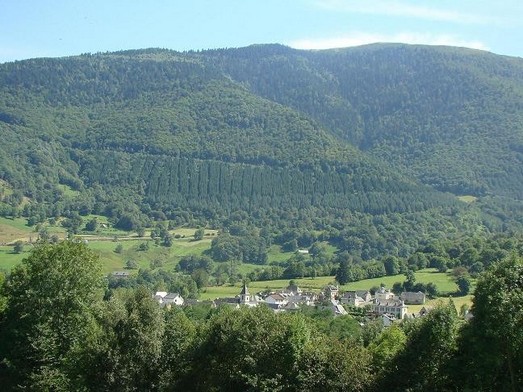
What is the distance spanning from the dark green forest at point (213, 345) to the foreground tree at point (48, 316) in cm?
5

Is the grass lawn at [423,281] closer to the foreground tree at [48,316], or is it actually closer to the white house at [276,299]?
the white house at [276,299]

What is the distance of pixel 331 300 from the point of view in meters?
90.7

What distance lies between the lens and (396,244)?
171500mm

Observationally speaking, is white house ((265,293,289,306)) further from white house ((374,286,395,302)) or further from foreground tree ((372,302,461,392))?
foreground tree ((372,302,461,392))

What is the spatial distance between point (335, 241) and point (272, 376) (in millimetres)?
150470

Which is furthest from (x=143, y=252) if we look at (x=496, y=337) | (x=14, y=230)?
(x=496, y=337)

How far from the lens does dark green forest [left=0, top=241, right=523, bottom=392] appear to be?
998 inches

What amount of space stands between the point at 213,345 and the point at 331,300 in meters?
60.2

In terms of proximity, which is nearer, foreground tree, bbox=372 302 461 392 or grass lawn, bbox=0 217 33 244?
foreground tree, bbox=372 302 461 392

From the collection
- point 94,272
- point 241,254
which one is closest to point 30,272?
point 94,272

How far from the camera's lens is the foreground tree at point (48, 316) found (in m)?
33.3

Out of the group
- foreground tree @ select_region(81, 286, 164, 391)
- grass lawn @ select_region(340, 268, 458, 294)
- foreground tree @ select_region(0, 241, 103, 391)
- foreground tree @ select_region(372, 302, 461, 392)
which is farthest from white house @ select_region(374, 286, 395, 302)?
foreground tree @ select_region(372, 302, 461, 392)

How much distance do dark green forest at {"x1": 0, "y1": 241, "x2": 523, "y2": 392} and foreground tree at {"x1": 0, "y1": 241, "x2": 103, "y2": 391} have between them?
0.05m

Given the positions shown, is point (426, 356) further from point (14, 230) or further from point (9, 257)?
point (14, 230)
